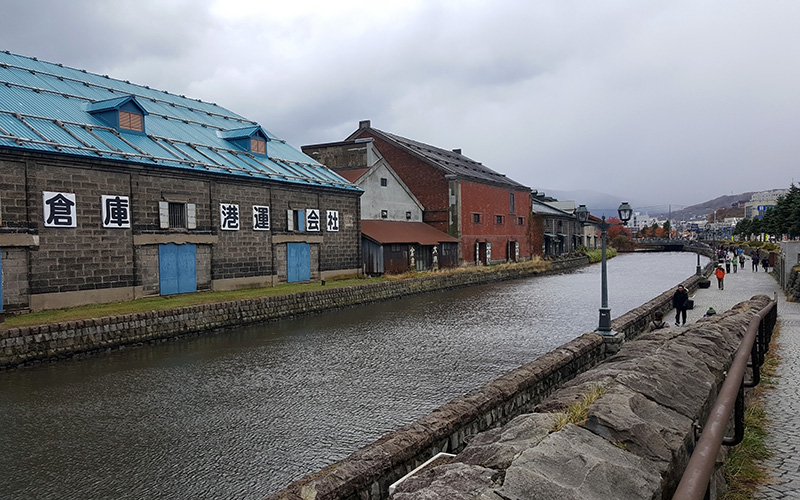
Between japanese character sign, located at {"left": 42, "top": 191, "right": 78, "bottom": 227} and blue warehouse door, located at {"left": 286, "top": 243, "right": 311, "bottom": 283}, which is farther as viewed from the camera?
blue warehouse door, located at {"left": 286, "top": 243, "right": 311, "bottom": 283}

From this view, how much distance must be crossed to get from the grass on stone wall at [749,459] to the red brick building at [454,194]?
3894cm

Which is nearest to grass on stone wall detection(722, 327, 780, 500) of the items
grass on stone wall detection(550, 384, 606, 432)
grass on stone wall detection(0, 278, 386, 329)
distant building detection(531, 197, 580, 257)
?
grass on stone wall detection(550, 384, 606, 432)

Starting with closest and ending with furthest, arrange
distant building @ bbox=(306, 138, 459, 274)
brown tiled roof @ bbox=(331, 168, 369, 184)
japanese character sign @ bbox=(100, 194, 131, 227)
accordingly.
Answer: japanese character sign @ bbox=(100, 194, 131, 227), distant building @ bbox=(306, 138, 459, 274), brown tiled roof @ bbox=(331, 168, 369, 184)

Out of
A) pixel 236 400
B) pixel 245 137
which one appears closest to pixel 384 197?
pixel 245 137

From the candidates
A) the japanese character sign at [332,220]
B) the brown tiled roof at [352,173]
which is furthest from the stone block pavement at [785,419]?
the brown tiled roof at [352,173]

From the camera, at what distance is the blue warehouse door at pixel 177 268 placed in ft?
78.2

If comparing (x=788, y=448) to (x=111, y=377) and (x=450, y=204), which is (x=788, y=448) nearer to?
(x=111, y=377)

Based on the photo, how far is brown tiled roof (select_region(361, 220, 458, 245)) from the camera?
124 ft

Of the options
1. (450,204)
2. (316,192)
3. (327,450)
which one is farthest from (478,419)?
(450,204)

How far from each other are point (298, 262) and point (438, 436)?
2503 cm

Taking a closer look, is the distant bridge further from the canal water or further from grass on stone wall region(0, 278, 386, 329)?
the canal water

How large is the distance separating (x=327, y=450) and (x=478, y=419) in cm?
250

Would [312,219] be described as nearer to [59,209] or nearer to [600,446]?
[59,209]

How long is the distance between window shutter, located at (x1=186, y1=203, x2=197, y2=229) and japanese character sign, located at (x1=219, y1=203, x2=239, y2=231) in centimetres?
148
